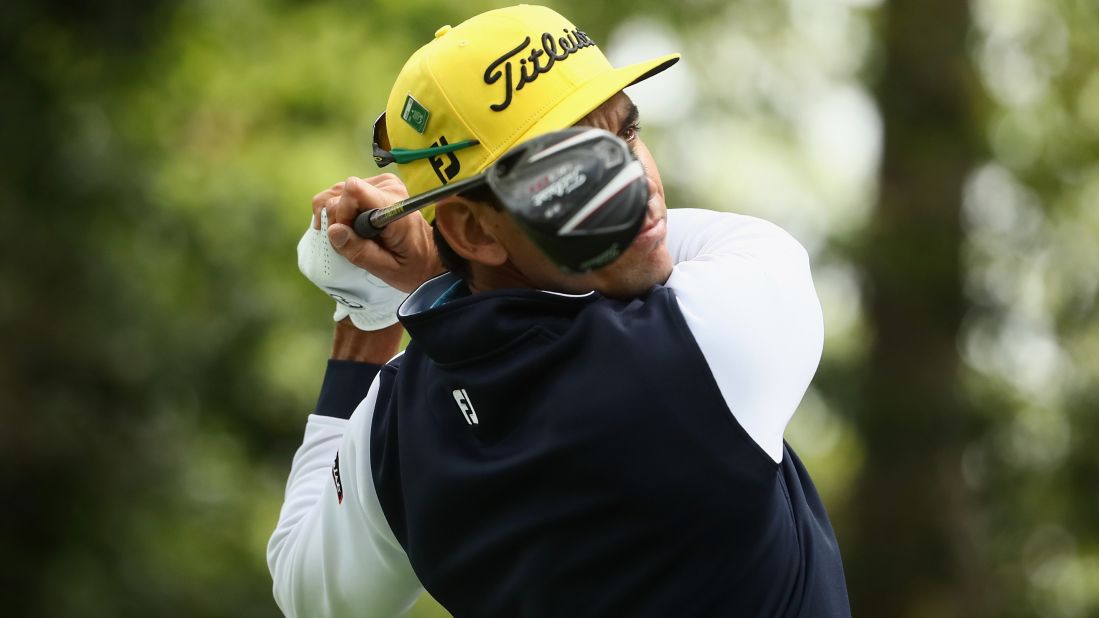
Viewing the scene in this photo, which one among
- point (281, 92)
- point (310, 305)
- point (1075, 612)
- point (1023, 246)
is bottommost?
point (1075, 612)

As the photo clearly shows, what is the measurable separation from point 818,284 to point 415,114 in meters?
7.95

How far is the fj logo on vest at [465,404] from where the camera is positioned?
2.04m

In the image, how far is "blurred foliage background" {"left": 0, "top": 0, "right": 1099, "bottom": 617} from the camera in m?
8.80

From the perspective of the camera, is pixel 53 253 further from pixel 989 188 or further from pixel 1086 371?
pixel 1086 371

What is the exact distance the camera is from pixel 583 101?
6.93 ft

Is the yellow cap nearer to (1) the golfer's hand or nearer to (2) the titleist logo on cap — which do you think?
(2) the titleist logo on cap

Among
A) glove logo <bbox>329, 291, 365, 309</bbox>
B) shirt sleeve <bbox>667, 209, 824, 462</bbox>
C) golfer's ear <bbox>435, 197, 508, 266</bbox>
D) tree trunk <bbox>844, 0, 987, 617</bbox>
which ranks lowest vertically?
tree trunk <bbox>844, 0, 987, 617</bbox>

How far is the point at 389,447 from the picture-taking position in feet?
7.31

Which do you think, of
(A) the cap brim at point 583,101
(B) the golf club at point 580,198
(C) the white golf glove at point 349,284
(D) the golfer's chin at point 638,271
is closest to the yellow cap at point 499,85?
(A) the cap brim at point 583,101

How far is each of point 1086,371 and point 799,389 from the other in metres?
7.71

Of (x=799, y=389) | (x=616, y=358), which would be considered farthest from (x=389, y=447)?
(x=799, y=389)

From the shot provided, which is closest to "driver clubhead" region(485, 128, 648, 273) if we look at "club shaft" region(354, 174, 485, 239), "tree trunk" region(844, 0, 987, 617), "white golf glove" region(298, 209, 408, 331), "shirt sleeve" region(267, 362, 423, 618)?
"club shaft" region(354, 174, 485, 239)

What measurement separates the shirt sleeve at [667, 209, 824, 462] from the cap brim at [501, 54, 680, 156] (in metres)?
0.28

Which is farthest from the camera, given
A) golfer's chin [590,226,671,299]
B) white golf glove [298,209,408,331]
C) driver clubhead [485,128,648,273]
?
white golf glove [298,209,408,331]
